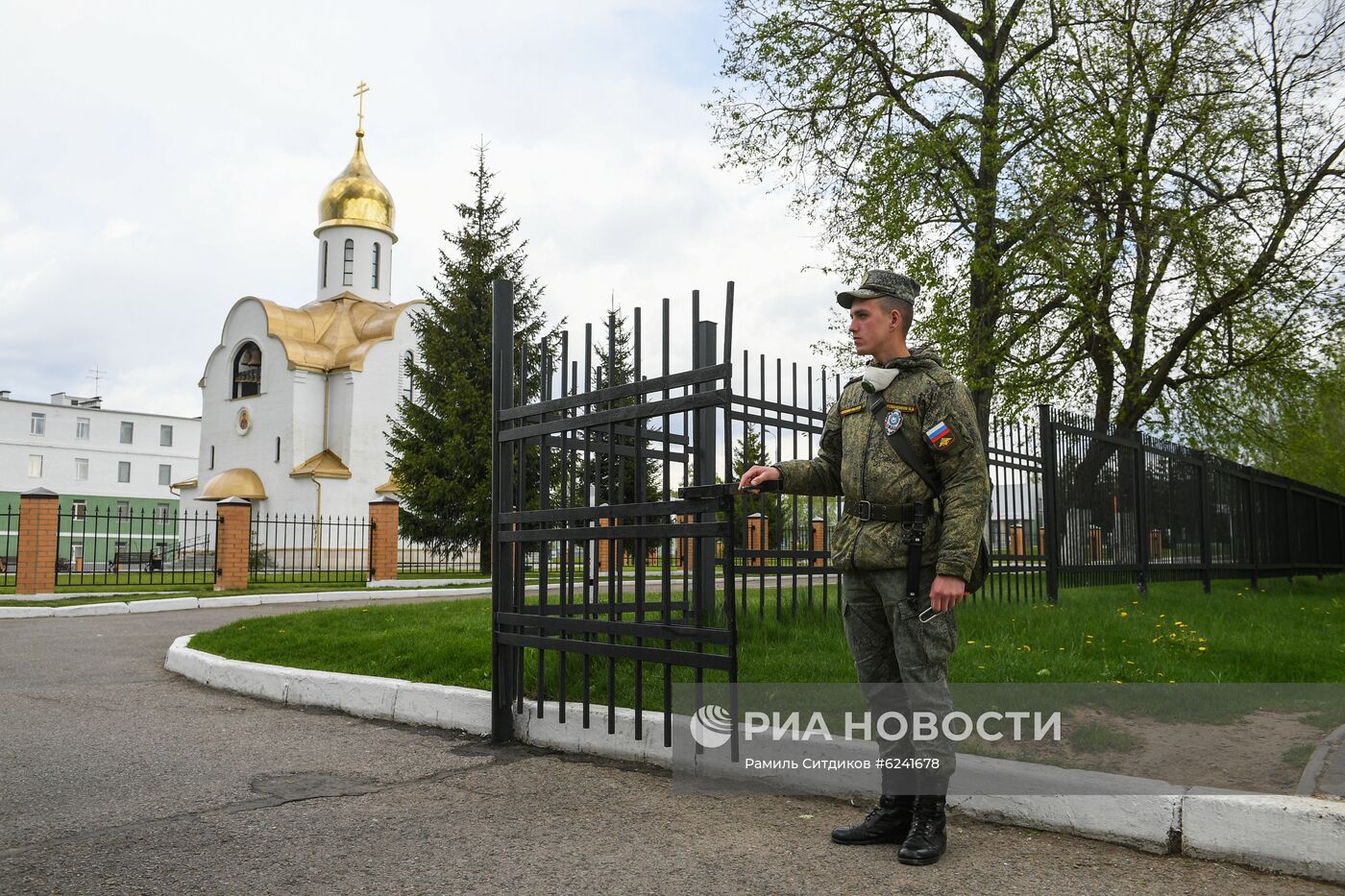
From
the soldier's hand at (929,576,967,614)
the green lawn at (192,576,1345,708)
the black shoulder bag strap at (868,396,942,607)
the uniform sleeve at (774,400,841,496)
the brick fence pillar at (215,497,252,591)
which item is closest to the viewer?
the soldier's hand at (929,576,967,614)

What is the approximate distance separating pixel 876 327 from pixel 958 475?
681mm

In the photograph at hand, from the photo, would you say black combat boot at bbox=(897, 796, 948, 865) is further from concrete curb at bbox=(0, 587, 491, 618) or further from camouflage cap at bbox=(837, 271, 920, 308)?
concrete curb at bbox=(0, 587, 491, 618)

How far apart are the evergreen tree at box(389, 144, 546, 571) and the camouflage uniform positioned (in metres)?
24.0

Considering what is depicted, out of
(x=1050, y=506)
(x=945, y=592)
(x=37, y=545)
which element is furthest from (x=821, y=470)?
(x=37, y=545)

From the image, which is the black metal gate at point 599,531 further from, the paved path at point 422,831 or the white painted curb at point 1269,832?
the white painted curb at point 1269,832

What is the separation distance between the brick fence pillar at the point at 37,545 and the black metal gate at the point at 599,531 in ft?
51.9

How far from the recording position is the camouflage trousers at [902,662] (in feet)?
11.6

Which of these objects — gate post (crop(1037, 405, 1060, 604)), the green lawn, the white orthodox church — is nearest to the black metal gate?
the green lawn

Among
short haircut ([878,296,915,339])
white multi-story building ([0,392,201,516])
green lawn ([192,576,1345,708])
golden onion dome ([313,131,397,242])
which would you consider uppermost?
golden onion dome ([313,131,397,242])

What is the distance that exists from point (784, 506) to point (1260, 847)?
559 cm

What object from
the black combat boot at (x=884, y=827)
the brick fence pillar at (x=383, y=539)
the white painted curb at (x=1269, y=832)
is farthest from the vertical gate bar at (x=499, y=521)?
the brick fence pillar at (x=383, y=539)

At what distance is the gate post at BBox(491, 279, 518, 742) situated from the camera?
5508mm

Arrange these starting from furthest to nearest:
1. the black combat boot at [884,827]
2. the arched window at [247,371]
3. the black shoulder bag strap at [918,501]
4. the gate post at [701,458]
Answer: the arched window at [247,371]
the gate post at [701,458]
the black combat boot at [884,827]
the black shoulder bag strap at [918,501]

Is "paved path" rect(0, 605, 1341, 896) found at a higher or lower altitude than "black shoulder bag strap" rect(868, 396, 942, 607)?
lower
